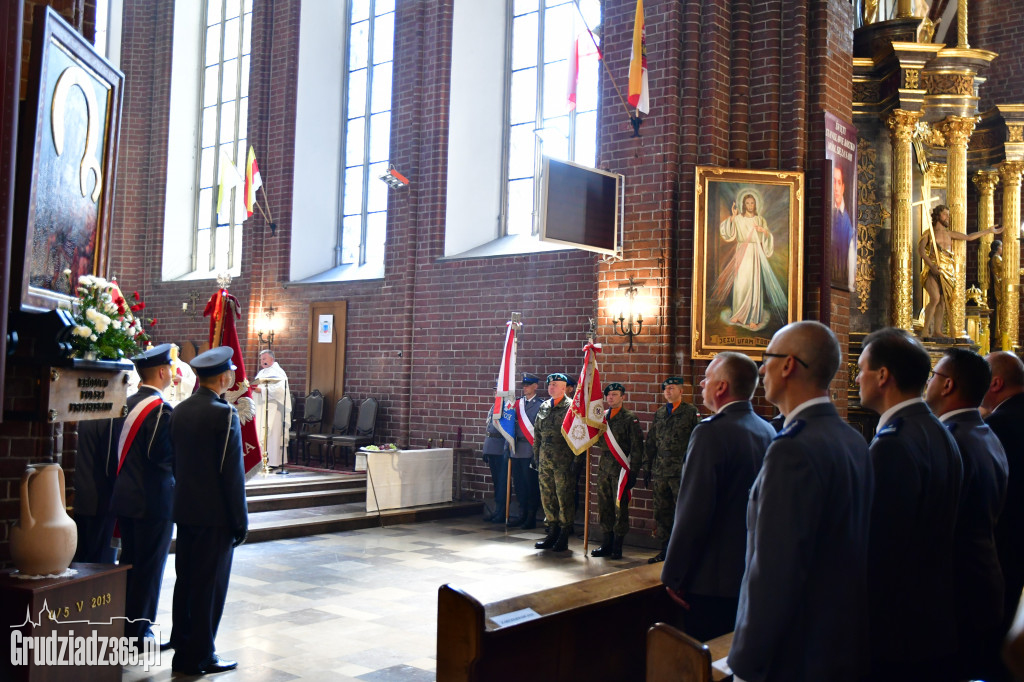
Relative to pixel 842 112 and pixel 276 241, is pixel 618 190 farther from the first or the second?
pixel 276 241

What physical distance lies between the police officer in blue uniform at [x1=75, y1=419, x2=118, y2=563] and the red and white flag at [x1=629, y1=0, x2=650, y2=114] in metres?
5.57

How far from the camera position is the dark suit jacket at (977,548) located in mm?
3092

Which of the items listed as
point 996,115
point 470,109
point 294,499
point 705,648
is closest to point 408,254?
point 470,109

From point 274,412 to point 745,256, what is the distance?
737 centimetres

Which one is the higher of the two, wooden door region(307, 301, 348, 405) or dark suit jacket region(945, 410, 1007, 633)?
wooden door region(307, 301, 348, 405)

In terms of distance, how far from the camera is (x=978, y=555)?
10.2 ft

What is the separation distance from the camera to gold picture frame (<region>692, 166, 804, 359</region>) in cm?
848

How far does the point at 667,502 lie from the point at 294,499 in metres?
4.72

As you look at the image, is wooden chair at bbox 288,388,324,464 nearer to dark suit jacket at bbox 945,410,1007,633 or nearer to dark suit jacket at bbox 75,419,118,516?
dark suit jacket at bbox 75,419,118,516

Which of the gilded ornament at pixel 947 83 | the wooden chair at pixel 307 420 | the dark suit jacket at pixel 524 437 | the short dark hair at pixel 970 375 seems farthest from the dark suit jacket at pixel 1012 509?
the wooden chair at pixel 307 420

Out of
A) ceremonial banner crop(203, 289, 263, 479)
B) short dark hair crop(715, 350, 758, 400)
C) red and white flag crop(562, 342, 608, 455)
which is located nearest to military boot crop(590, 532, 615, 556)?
red and white flag crop(562, 342, 608, 455)

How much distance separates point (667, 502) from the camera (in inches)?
312

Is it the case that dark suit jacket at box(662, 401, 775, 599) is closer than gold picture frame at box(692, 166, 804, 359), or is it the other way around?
dark suit jacket at box(662, 401, 775, 599)

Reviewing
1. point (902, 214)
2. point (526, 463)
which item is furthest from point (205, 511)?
point (902, 214)
